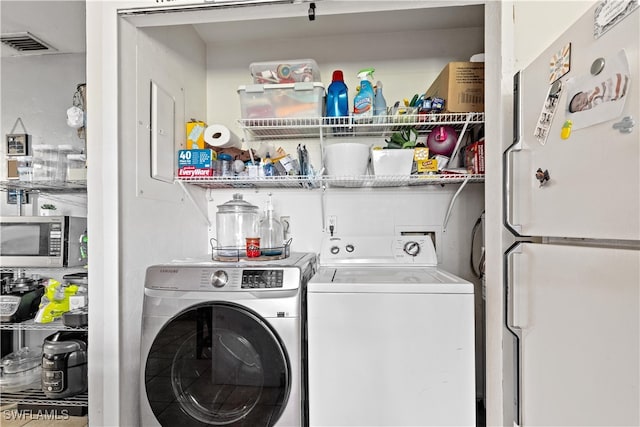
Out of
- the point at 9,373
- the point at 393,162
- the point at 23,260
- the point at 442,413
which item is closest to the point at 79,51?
the point at 23,260

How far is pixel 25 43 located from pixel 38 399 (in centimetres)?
192

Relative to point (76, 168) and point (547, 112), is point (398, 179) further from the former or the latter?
point (76, 168)

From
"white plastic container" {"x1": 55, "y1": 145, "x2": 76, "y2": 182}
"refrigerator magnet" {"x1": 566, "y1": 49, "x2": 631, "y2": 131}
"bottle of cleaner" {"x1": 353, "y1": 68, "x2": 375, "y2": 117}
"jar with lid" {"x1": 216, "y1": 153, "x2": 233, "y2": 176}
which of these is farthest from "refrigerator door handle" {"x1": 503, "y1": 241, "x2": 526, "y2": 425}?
"white plastic container" {"x1": 55, "y1": 145, "x2": 76, "y2": 182}

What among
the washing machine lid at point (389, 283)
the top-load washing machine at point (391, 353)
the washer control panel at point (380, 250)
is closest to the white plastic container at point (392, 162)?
the washer control panel at point (380, 250)

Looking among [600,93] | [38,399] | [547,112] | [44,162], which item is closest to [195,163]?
[44,162]

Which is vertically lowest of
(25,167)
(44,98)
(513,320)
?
(513,320)

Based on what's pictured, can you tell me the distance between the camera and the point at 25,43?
1.91m

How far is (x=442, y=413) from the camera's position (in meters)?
1.28

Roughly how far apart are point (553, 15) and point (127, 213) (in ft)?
5.72

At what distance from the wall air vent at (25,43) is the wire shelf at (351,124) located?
128cm

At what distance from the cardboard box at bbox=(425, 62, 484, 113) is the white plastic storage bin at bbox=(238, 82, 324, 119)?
0.64 metres

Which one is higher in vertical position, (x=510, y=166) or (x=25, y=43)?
(x=25, y=43)

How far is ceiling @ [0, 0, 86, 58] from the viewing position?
1673 mm

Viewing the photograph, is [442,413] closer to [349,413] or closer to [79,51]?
[349,413]
